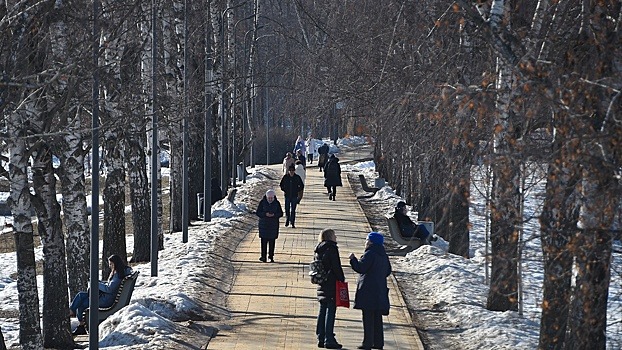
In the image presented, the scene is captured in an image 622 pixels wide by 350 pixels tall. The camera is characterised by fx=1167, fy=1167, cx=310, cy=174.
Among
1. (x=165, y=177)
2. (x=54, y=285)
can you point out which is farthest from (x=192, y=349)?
(x=165, y=177)

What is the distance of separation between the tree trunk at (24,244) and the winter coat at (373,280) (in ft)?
15.2

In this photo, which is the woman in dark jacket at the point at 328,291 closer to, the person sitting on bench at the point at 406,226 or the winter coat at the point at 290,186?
the person sitting on bench at the point at 406,226

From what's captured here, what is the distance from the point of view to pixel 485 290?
19.7 meters

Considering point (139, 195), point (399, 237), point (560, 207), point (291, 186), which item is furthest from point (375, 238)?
point (291, 186)

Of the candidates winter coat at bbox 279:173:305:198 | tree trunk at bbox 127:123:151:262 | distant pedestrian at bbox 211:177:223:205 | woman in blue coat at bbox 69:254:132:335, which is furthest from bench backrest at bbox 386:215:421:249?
distant pedestrian at bbox 211:177:223:205

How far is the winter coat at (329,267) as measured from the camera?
14500 mm

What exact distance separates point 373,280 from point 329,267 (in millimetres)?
651

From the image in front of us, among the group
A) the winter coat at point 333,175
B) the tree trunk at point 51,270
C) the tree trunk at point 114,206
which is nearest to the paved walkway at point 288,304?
the tree trunk at point 114,206

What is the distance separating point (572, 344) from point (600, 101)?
2.40 metres

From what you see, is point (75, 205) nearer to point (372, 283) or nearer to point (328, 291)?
point (328, 291)

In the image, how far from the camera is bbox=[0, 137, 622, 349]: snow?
47.2 ft

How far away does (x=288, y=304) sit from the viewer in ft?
59.3

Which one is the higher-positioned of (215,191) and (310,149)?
(310,149)

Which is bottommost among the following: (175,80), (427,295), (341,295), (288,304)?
(427,295)
